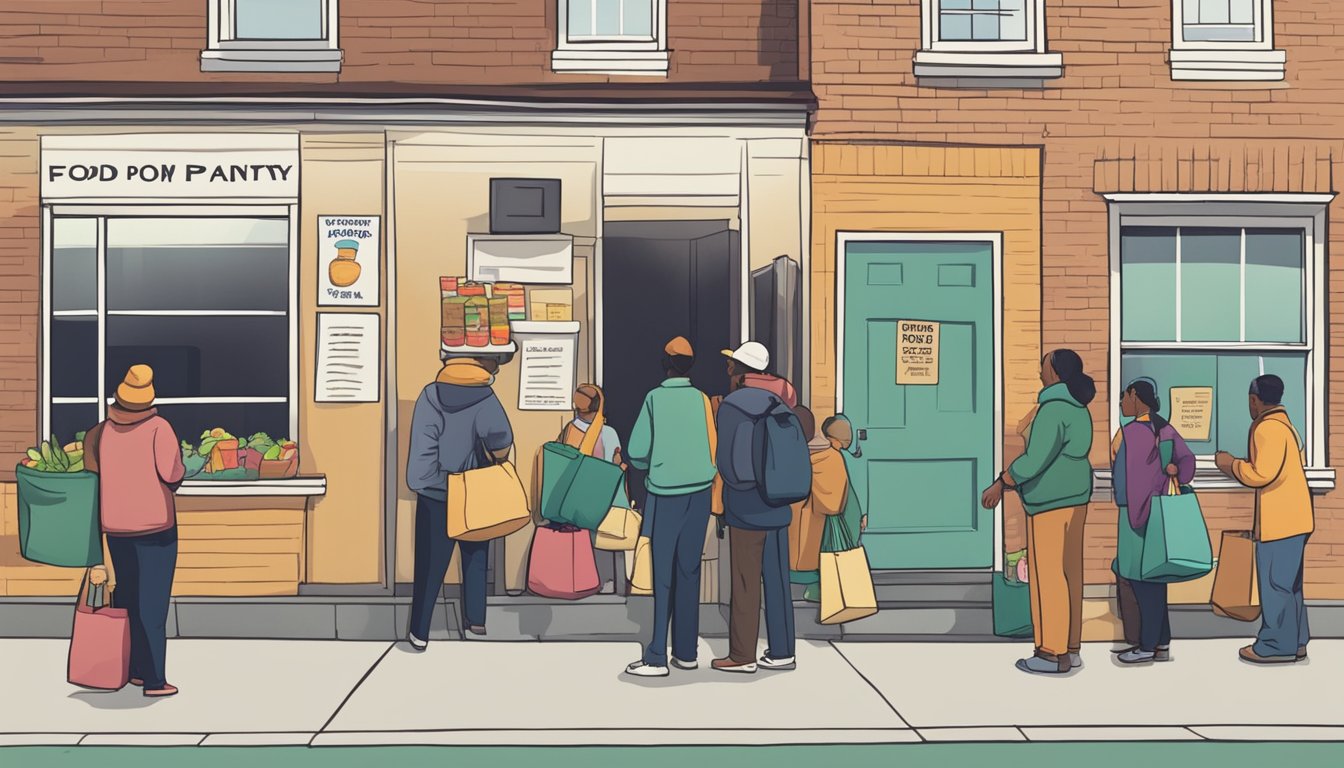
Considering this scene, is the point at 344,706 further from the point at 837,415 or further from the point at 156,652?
the point at 837,415

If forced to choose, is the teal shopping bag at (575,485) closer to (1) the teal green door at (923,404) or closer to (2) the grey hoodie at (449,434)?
(2) the grey hoodie at (449,434)

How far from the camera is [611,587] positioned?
10.5 metres

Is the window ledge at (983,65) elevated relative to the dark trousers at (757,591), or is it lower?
elevated

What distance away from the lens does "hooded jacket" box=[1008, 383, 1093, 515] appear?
883 cm

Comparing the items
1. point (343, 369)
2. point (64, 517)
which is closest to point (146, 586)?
point (64, 517)

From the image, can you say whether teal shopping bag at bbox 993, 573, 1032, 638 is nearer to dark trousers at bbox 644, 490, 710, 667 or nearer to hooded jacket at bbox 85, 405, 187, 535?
dark trousers at bbox 644, 490, 710, 667

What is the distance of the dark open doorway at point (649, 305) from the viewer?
1115 cm

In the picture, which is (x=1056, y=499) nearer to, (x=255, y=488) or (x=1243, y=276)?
(x=1243, y=276)

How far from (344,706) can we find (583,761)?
1805 millimetres

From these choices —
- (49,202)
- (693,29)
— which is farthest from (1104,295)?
(49,202)

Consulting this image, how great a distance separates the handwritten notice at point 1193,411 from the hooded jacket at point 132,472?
23.0 feet

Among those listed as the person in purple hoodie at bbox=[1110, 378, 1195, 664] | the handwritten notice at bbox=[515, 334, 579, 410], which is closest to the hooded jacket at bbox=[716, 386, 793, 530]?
the handwritten notice at bbox=[515, 334, 579, 410]

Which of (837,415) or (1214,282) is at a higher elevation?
(1214,282)

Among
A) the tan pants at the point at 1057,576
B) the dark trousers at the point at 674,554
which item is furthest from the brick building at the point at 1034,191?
the dark trousers at the point at 674,554
